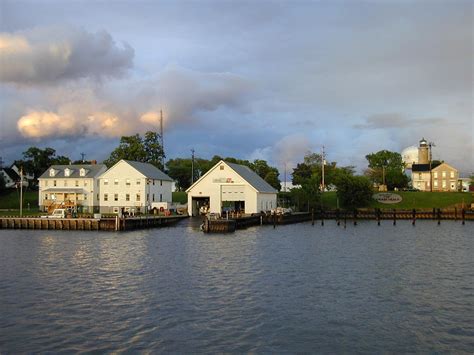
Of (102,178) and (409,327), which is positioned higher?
(102,178)

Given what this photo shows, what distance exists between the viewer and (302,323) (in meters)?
20.3

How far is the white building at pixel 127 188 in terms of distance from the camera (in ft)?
270

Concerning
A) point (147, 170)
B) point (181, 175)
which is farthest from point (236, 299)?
point (181, 175)

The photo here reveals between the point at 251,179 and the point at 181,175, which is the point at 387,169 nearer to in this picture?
the point at 181,175

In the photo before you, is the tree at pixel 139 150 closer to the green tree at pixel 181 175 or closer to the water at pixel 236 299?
the green tree at pixel 181 175

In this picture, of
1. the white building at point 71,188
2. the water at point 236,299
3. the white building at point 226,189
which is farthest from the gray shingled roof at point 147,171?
the water at point 236,299

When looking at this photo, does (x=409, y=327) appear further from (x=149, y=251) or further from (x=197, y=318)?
(x=149, y=251)

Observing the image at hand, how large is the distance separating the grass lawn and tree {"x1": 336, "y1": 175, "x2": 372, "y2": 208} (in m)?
2.74

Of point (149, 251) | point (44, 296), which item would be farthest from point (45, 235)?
point (44, 296)

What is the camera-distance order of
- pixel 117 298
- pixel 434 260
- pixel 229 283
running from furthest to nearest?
pixel 434 260 → pixel 229 283 → pixel 117 298

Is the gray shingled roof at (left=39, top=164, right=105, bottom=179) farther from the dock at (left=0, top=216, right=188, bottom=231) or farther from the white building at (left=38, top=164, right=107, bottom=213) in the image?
the dock at (left=0, top=216, right=188, bottom=231)

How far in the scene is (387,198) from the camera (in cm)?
10419

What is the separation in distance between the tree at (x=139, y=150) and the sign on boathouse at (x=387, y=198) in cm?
4661

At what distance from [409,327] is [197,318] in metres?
8.19
